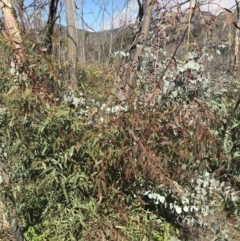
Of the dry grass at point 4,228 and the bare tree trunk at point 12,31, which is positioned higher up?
the bare tree trunk at point 12,31

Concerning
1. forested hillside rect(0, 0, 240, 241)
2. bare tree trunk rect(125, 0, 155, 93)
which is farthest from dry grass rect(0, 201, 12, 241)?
bare tree trunk rect(125, 0, 155, 93)

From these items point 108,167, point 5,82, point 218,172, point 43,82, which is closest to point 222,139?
point 218,172

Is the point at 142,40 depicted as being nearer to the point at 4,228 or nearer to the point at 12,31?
the point at 12,31

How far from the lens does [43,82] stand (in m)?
2.34

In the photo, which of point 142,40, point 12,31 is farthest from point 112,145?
point 142,40

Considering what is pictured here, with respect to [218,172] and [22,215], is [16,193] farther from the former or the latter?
[218,172]

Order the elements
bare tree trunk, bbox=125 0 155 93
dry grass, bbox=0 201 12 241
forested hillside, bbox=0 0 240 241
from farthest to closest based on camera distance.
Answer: dry grass, bbox=0 201 12 241 < bare tree trunk, bbox=125 0 155 93 < forested hillside, bbox=0 0 240 241

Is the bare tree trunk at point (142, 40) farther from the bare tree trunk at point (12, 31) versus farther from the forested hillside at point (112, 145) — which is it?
the bare tree trunk at point (12, 31)

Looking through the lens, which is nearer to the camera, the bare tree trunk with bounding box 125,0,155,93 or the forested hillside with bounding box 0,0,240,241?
the forested hillside with bounding box 0,0,240,241

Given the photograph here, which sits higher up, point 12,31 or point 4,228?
point 12,31

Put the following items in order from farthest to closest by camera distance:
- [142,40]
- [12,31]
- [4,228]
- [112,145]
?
[142,40]
[4,228]
[12,31]
[112,145]

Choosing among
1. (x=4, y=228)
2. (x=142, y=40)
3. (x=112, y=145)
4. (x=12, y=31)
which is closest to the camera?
(x=112, y=145)

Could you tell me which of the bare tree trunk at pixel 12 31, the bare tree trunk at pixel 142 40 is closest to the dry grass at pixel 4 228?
the bare tree trunk at pixel 12 31

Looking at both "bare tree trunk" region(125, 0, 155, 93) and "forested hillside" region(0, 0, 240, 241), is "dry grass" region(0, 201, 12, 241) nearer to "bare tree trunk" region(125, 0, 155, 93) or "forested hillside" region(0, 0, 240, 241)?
"forested hillside" region(0, 0, 240, 241)
